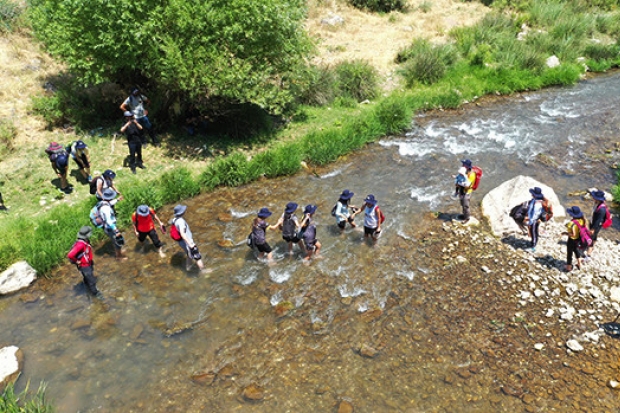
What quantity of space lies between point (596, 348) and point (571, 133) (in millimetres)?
14293

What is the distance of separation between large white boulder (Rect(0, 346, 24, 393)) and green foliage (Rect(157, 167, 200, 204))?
22.1ft

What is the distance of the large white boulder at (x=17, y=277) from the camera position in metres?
11.5

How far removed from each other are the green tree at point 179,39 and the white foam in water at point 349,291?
839 centimetres

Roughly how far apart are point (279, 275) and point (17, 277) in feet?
23.1

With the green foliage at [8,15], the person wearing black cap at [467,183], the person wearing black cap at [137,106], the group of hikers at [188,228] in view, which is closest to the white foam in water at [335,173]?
the group of hikers at [188,228]

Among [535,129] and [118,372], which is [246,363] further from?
[535,129]

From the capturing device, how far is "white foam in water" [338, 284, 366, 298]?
1161 centimetres

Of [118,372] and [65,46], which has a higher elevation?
[65,46]

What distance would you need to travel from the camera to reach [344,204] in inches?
524

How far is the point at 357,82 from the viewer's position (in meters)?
24.3

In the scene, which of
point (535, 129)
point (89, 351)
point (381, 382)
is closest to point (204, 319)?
point (89, 351)

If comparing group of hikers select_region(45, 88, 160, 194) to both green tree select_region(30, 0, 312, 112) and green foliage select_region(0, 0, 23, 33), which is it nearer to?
green tree select_region(30, 0, 312, 112)

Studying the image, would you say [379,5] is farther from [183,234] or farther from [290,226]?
[183,234]

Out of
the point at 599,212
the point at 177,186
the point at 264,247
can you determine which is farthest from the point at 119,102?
the point at 599,212
